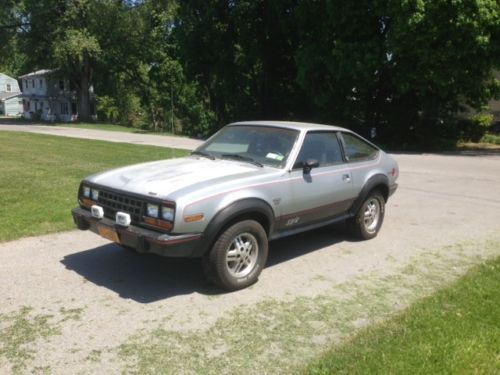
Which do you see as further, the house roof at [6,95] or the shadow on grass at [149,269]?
the house roof at [6,95]

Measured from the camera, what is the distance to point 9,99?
247 feet

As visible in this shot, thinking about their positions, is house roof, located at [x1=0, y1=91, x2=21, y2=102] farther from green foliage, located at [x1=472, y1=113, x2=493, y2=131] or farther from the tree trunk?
green foliage, located at [x1=472, y1=113, x2=493, y2=131]

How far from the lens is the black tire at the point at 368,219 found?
6465mm

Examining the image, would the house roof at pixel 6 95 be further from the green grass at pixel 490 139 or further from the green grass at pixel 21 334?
the green grass at pixel 21 334

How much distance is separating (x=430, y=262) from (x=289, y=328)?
247 cm

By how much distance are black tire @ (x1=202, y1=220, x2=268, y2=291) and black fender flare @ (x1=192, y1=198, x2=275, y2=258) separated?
0.27ft

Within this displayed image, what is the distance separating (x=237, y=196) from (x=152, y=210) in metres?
0.80

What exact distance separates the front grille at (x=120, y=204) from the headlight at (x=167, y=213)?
260mm

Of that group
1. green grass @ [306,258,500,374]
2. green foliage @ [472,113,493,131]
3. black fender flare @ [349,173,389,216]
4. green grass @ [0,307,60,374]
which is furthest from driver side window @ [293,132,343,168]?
green foliage @ [472,113,493,131]

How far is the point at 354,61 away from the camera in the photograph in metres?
20.6

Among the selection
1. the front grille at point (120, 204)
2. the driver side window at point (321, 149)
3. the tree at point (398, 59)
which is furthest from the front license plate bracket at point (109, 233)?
the tree at point (398, 59)

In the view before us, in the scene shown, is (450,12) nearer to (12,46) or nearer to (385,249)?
(385,249)

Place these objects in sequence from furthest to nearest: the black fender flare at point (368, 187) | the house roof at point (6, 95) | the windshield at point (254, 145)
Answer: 1. the house roof at point (6, 95)
2. the black fender flare at point (368, 187)
3. the windshield at point (254, 145)

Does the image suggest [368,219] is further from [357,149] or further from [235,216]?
[235,216]
